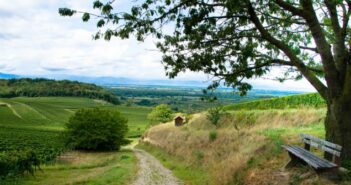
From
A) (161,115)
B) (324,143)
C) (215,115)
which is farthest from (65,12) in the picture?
(161,115)

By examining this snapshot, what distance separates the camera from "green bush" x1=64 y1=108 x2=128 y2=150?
6719cm

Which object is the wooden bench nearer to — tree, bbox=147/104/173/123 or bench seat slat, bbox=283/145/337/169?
bench seat slat, bbox=283/145/337/169

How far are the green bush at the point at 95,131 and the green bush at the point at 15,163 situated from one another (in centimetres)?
2912

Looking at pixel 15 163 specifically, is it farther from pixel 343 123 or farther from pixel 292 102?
pixel 343 123

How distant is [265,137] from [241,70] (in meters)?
7.17

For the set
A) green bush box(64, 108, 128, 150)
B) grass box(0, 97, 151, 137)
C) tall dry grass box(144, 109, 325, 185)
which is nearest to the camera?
tall dry grass box(144, 109, 325, 185)

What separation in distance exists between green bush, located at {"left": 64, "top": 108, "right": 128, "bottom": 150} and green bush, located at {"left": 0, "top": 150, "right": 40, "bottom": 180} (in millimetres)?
29116

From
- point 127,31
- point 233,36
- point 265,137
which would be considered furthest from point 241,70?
point 265,137

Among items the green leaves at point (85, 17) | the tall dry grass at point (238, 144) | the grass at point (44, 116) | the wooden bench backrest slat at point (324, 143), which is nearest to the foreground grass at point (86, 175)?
the tall dry grass at point (238, 144)

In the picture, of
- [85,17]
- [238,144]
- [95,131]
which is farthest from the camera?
[95,131]

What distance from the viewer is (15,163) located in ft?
111

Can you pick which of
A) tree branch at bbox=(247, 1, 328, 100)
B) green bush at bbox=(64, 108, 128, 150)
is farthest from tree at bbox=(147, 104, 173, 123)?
tree branch at bbox=(247, 1, 328, 100)

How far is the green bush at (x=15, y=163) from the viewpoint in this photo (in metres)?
32.0

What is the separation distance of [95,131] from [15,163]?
3382 cm
